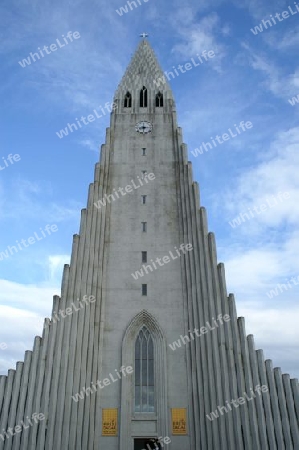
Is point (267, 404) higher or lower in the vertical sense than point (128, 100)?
lower

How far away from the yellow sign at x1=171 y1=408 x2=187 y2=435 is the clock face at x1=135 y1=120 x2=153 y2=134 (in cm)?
2270

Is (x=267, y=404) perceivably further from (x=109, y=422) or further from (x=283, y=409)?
(x=109, y=422)

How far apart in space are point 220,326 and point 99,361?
26.9ft

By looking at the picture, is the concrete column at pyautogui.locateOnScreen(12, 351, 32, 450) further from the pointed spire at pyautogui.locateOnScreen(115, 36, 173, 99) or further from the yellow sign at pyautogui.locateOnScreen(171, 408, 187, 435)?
the pointed spire at pyautogui.locateOnScreen(115, 36, 173, 99)

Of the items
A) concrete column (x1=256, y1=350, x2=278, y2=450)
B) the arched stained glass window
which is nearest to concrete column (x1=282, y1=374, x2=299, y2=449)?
concrete column (x1=256, y1=350, x2=278, y2=450)

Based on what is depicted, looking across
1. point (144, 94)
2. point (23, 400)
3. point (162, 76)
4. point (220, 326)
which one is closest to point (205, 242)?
point (220, 326)

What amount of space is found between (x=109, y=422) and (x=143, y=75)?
3177 centimetres

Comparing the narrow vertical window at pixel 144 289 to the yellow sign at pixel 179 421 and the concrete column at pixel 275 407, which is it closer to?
the yellow sign at pixel 179 421

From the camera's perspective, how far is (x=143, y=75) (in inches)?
1623

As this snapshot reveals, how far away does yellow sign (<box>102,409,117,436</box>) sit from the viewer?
25.0 metres

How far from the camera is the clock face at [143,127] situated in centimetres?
3625

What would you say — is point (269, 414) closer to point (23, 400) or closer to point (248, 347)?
point (248, 347)

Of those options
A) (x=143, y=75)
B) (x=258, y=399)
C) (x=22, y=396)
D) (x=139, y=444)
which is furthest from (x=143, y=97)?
(x=139, y=444)

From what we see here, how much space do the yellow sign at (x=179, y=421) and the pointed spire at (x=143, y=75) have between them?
27.6 metres
